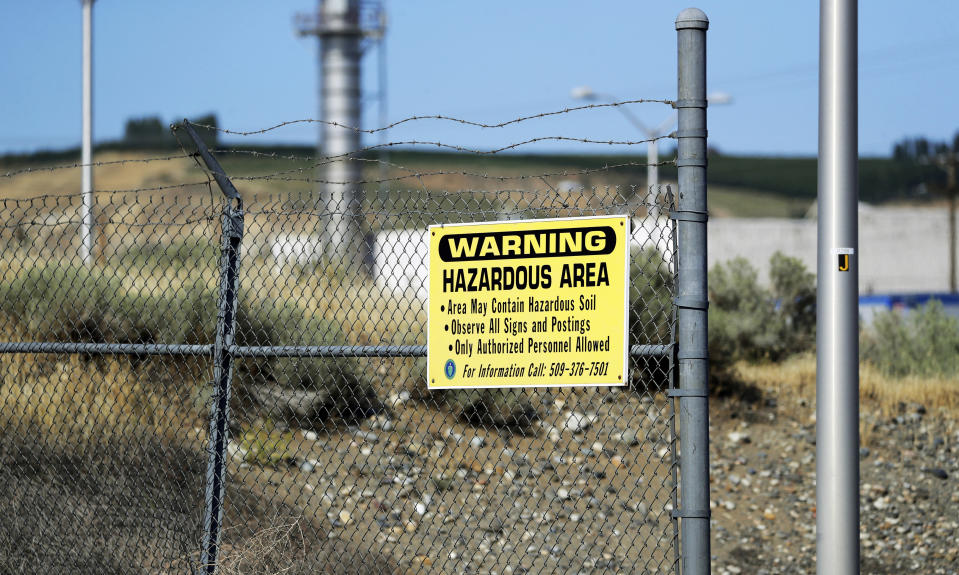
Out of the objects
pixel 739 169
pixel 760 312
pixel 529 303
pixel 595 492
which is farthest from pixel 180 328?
pixel 739 169

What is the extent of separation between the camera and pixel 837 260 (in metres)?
4.00

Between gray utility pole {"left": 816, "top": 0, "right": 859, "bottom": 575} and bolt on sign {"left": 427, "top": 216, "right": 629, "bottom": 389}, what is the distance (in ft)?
3.08

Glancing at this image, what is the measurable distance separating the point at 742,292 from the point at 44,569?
11.2 m

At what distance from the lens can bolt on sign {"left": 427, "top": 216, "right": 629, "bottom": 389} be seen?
368 cm

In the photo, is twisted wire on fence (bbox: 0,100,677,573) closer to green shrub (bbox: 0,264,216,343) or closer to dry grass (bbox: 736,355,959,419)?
green shrub (bbox: 0,264,216,343)

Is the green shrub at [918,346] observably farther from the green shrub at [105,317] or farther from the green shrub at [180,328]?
the green shrub at [105,317]

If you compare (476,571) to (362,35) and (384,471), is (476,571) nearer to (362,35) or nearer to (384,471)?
(384,471)

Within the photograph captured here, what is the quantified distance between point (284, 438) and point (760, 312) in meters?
8.29

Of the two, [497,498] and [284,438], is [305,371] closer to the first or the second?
[284,438]

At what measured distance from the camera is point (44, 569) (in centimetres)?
526

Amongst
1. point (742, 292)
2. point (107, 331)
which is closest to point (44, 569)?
point (107, 331)

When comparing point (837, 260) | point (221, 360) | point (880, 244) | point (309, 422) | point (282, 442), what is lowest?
point (282, 442)

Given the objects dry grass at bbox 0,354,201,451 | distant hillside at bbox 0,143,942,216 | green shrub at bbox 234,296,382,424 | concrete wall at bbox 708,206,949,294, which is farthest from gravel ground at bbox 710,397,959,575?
distant hillside at bbox 0,143,942,216

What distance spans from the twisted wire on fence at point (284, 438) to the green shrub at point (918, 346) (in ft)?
17.5
